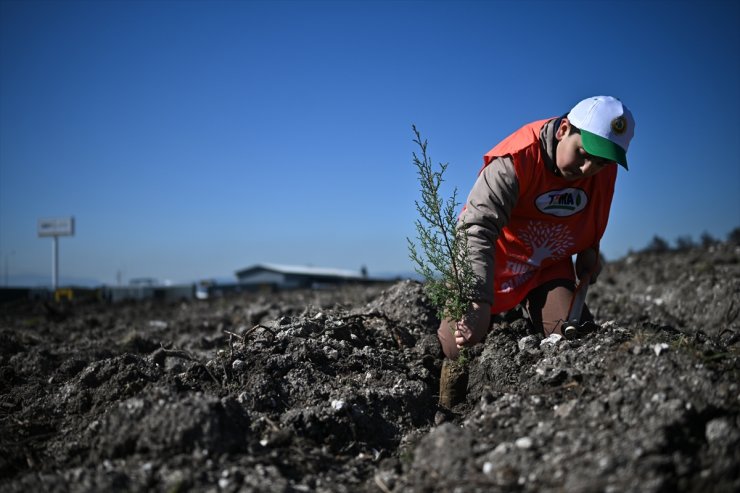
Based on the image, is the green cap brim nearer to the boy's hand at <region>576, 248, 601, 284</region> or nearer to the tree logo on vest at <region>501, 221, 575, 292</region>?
the tree logo on vest at <region>501, 221, 575, 292</region>

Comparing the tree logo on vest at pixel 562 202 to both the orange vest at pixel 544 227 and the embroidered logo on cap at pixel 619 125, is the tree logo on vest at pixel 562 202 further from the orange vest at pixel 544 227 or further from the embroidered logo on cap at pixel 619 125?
the embroidered logo on cap at pixel 619 125

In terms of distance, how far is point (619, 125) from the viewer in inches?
129

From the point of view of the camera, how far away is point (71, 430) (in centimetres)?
298

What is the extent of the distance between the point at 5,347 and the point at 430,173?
551 centimetres

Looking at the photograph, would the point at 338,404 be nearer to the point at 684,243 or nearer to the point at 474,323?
the point at 474,323

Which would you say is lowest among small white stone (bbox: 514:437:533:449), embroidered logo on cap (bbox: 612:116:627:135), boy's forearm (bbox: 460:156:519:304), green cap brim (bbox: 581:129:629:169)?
small white stone (bbox: 514:437:533:449)

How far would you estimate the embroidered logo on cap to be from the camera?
3.27 metres

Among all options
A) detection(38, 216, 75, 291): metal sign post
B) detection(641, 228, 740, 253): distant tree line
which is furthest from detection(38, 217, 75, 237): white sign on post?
detection(641, 228, 740, 253): distant tree line

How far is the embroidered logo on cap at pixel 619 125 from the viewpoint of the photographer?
3.27 metres

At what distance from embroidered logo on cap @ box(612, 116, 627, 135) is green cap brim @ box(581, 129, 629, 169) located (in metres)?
0.07

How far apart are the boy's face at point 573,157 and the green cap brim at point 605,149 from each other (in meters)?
0.15

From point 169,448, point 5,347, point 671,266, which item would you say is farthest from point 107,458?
point 671,266

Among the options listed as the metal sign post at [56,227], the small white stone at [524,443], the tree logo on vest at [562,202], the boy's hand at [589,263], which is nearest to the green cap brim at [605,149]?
the tree logo on vest at [562,202]

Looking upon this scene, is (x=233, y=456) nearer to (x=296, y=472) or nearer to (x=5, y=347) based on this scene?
→ (x=296, y=472)
